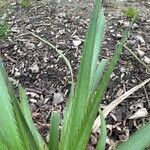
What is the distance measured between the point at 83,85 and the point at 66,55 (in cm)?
119

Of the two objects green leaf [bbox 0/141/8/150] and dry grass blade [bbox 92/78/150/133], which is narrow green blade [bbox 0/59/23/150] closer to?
green leaf [bbox 0/141/8/150]

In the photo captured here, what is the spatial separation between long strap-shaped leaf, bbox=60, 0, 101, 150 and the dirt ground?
0.64m

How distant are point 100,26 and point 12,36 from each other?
1.23 m

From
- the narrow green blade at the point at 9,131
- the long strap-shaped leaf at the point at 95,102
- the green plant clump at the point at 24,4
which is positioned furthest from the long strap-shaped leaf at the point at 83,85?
the green plant clump at the point at 24,4

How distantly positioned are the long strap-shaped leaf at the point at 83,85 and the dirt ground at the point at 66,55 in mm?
637

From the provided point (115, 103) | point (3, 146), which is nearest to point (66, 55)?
point (115, 103)

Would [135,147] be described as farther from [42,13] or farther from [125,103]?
[42,13]

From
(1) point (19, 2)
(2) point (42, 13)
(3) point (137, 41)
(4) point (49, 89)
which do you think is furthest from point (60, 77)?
(1) point (19, 2)

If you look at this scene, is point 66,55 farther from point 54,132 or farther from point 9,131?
point 9,131

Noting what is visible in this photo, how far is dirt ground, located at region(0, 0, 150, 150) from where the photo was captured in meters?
2.02

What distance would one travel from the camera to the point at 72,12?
2.79 m

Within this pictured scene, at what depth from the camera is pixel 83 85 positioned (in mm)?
1208

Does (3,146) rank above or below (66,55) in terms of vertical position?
above

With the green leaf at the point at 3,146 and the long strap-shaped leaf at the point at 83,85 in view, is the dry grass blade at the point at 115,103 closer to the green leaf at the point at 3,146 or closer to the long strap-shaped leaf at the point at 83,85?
the long strap-shaped leaf at the point at 83,85
